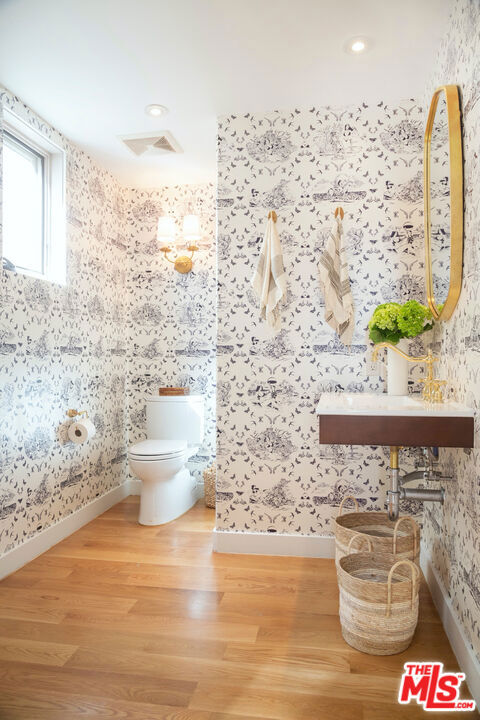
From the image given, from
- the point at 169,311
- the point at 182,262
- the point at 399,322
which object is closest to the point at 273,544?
the point at 399,322

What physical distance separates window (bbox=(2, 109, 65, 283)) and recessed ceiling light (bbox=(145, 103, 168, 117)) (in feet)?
2.06

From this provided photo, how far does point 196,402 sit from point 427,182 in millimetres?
2009

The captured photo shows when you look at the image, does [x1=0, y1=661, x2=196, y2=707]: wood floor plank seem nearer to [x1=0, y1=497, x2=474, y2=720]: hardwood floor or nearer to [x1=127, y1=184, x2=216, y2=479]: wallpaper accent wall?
[x1=0, y1=497, x2=474, y2=720]: hardwood floor

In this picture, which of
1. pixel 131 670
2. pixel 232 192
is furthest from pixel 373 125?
pixel 131 670

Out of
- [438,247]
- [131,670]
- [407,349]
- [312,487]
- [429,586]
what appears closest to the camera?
[131,670]

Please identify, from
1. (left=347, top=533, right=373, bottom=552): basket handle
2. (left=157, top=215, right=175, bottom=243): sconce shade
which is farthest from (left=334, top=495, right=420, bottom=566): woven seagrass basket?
(left=157, top=215, right=175, bottom=243): sconce shade

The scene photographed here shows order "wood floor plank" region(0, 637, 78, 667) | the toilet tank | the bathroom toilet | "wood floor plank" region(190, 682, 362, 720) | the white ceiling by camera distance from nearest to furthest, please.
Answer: "wood floor plank" region(190, 682, 362, 720), "wood floor plank" region(0, 637, 78, 667), the white ceiling, the bathroom toilet, the toilet tank

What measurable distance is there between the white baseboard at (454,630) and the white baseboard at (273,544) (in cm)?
51

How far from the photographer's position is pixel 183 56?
213 centimetres

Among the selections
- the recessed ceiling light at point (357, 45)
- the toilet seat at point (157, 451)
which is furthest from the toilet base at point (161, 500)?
the recessed ceiling light at point (357, 45)

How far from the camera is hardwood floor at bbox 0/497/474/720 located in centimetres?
147

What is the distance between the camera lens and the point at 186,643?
1776mm

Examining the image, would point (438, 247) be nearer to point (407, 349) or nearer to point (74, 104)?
point (407, 349)

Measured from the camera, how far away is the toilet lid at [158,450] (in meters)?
2.92
